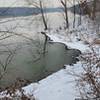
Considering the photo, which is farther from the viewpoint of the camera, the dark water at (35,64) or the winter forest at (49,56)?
the dark water at (35,64)

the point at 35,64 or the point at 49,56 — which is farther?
the point at 49,56

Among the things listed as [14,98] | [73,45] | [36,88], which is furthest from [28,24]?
[14,98]

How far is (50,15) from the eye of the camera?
32344 mm

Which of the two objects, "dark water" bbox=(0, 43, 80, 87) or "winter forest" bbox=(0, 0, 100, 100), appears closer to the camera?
"winter forest" bbox=(0, 0, 100, 100)

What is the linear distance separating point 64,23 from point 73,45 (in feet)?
27.3

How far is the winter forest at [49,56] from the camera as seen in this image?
22.6ft

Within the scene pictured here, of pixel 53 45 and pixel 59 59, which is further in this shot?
pixel 53 45

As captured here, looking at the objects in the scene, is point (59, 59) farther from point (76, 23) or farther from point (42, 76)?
point (76, 23)

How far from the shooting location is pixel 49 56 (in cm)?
1698

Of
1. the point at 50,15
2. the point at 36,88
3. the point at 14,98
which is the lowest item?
the point at 50,15

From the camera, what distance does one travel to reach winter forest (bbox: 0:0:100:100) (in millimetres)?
6874

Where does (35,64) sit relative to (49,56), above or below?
above

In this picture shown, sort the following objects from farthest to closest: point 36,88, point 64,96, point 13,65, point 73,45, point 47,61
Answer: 1. point 73,45
2. point 47,61
3. point 13,65
4. point 36,88
5. point 64,96

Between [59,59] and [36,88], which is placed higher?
[36,88]
